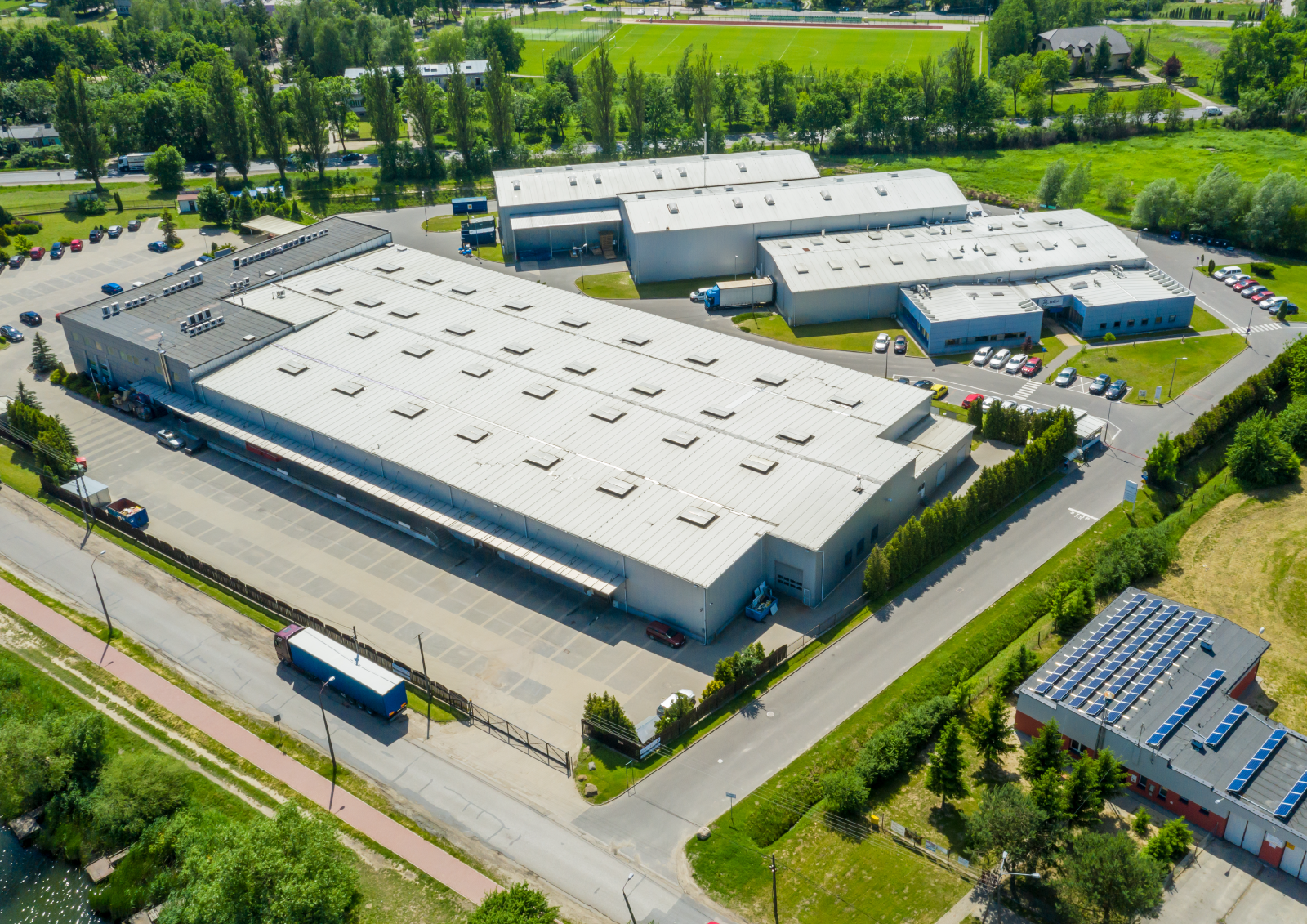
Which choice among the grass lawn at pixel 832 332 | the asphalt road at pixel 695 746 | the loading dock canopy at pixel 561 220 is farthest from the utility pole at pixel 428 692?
the loading dock canopy at pixel 561 220

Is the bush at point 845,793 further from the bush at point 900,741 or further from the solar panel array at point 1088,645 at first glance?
the solar panel array at point 1088,645

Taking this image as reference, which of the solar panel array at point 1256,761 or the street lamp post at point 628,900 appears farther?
the solar panel array at point 1256,761

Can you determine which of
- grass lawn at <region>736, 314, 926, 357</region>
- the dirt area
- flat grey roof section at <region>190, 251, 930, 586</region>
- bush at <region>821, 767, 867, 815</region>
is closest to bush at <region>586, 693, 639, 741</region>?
flat grey roof section at <region>190, 251, 930, 586</region>

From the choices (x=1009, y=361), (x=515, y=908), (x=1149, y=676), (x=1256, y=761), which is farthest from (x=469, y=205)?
(x=1256, y=761)

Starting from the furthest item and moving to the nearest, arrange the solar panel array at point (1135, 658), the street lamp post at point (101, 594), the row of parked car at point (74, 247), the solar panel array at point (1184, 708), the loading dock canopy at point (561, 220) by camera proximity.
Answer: the row of parked car at point (74, 247), the loading dock canopy at point (561, 220), the street lamp post at point (101, 594), the solar panel array at point (1135, 658), the solar panel array at point (1184, 708)

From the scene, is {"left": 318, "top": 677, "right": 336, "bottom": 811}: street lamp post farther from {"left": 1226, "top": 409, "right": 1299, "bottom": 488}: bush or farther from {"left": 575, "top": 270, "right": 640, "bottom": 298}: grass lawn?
{"left": 1226, "top": 409, "right": 1299, "bottom": 488}: bush
